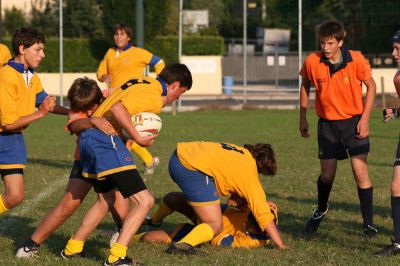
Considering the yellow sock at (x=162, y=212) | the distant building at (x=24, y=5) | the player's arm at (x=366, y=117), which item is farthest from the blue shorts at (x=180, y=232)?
the distant building at (x=24, y=5)

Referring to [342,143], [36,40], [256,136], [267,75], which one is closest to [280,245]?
[342,143]

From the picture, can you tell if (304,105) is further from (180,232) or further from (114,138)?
(114,138)

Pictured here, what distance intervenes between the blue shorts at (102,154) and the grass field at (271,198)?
812 millimetres

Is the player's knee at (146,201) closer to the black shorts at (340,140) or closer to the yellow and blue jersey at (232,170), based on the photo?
the yellow and blue jersey at (232,170)

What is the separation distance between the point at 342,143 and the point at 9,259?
3.34 m

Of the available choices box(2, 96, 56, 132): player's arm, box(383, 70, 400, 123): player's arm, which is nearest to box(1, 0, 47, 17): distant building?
box(2, 96, 56, 132): player's arm

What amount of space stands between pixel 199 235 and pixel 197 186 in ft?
1.34

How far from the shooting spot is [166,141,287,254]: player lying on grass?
7.39m

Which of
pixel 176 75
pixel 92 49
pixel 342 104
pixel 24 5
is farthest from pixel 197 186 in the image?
pixel 24 5

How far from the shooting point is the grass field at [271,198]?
7.32 m

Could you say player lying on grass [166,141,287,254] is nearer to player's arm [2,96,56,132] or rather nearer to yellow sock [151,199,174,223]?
yellow sock [151,199,174,223]

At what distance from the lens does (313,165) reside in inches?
569

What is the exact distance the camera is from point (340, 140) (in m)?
8.59

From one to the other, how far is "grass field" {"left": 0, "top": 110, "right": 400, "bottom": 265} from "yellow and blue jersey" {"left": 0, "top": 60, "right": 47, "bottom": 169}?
0.81 meters
